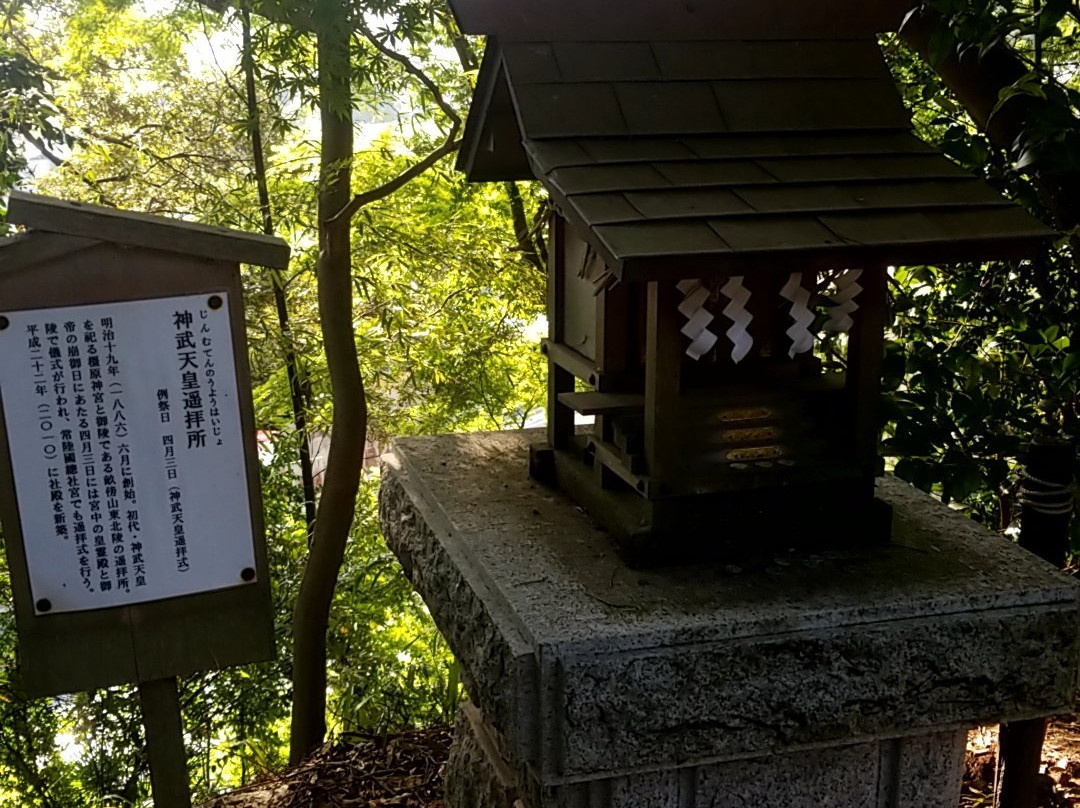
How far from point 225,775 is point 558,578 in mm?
4800

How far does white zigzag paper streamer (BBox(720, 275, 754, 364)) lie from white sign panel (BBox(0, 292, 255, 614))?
111 cm

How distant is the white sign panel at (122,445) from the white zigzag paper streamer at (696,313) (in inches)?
39.1

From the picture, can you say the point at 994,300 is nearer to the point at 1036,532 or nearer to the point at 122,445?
the point at 1036,532

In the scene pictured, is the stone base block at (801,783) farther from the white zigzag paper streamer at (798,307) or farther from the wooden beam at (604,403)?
the white zigzag paper streamer at (798,307)

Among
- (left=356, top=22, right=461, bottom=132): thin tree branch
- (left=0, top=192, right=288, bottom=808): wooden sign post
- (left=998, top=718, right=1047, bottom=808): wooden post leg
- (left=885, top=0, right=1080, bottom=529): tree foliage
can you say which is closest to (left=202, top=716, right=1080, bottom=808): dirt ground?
(left=998, top=718, right=1047, bottom=808): wooden post leg

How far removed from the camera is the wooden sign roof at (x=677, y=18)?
7.72 ft

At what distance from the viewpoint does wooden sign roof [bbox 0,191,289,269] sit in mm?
1914

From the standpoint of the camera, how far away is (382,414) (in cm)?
603

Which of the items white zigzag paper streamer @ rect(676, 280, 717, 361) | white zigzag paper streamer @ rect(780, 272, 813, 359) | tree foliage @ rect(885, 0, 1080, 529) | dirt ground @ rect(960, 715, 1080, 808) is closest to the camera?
white zigzag paper streamer @ rect(676, 280, 717, 361)

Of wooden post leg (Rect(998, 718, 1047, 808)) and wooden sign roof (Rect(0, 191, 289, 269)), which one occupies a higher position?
wooden sign roof (Rect(0, 191, 289, 269))

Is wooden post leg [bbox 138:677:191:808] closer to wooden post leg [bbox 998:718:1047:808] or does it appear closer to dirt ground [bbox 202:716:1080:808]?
dirt ground [bbox 202:716:1080:808]

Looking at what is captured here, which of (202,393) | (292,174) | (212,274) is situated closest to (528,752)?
(202,393)

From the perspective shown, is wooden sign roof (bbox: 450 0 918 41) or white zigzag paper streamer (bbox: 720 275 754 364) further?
wooden sign roof (bbox: 450 0 918 41)

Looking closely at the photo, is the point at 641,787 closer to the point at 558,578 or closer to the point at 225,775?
the point at 558,578
